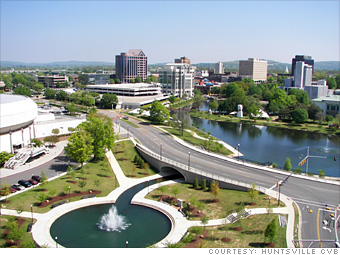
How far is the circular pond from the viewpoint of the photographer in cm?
2870

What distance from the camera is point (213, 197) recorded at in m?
36.8

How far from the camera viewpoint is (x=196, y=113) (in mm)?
108812

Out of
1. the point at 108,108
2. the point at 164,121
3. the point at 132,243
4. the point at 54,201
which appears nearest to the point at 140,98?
the point at 108,108

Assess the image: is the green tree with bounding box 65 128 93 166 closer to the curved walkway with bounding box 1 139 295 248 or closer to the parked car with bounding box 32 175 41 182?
the parked car with bounding box 32 175 41 182

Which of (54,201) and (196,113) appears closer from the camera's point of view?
(54,201)

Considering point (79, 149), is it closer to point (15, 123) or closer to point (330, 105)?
point (15, 123)

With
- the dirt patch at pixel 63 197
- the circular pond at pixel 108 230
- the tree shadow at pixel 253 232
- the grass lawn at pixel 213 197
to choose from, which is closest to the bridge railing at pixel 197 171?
the grass lawn at pixel 213 197

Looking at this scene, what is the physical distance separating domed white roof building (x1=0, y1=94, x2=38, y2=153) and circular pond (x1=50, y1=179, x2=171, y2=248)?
829 inches

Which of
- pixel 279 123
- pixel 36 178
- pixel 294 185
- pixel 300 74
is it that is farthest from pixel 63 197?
pixel 300 74

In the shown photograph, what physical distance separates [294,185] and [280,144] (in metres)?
33.2

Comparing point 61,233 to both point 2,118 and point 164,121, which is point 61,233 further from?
point 164,121

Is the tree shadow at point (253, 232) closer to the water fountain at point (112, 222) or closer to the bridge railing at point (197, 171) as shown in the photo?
the bridge railing at point (197, 171)

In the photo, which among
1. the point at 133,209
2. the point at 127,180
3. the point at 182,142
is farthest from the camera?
the point at 182,142

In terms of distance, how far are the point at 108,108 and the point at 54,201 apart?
235 feet
